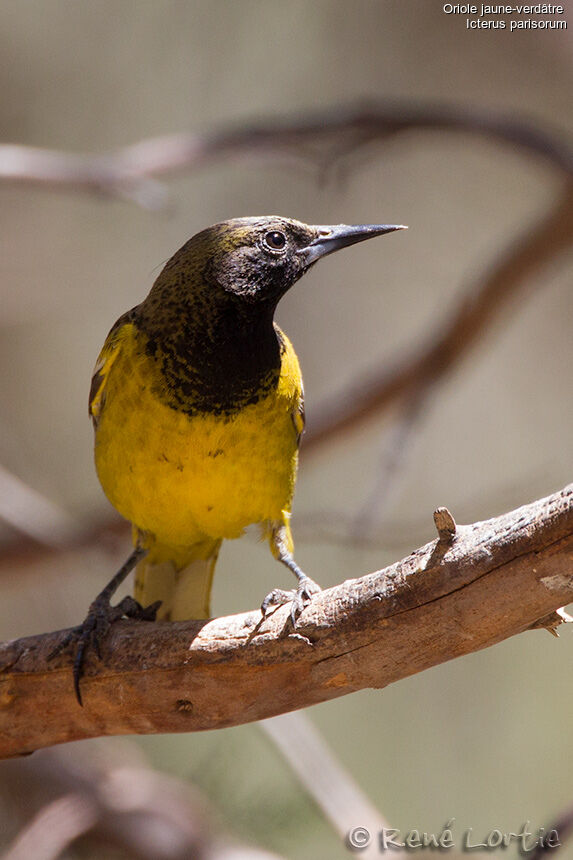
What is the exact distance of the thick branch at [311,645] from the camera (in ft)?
9.11

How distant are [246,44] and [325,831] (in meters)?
6.70

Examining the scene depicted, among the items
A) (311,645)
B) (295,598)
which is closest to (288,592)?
(295,598)

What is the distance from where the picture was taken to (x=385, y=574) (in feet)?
9.91

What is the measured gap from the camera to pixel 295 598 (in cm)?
333

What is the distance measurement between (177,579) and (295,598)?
1.40 m

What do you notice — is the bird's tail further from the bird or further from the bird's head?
the bird's head

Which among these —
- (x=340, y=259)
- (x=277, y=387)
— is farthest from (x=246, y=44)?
(x=277, y=387)

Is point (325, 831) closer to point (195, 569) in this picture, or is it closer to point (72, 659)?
point (195, 569)

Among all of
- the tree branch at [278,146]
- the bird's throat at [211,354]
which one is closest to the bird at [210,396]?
the bird's throat at [211,354]

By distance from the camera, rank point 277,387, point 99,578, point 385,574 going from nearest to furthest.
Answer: point 385,574
point 277,387
point 99,578

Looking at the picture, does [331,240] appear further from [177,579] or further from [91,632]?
[91,632]

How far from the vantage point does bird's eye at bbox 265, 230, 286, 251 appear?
A: 4078 mm

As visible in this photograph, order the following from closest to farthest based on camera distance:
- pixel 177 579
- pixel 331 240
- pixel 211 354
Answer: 1. pixel 211 354
2. pixel 331 240
3. pixel 177 579

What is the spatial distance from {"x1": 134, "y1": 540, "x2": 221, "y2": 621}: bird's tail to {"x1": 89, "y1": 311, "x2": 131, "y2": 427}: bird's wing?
74 centimetres
